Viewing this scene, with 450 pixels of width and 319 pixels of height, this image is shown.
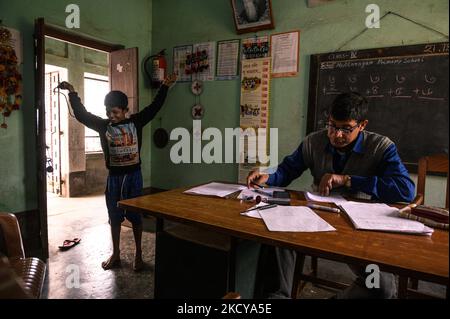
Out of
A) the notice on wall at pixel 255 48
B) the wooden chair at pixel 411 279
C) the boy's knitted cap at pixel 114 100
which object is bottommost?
the wooden chair at pixel 411 279

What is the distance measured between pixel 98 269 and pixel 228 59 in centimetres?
248

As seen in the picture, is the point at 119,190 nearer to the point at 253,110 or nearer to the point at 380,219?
the point at 253,110

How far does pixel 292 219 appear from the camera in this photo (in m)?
1.16

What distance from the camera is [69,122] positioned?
5094mm

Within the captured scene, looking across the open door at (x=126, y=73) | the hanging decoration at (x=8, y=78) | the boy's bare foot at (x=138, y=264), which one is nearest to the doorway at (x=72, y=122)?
the open door at (x=126, y=73)

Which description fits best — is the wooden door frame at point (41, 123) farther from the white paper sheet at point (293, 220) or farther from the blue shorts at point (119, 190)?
the white paper sheet at point (293, 220)

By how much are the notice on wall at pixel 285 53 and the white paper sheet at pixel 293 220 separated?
204 cm

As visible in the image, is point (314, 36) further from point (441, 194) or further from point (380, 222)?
point (380, 222)

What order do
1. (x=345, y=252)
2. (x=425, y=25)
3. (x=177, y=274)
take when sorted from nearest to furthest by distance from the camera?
(x=345, y=252) → (x=177, y=274) → (x=425, y=25)

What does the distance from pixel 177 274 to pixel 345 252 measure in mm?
957

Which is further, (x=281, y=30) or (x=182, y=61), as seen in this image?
(x=182, y=61)

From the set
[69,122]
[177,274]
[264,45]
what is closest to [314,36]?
[264,45]

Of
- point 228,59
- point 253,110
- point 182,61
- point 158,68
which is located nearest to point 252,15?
point 228,59

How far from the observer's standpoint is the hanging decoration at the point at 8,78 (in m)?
2.51
